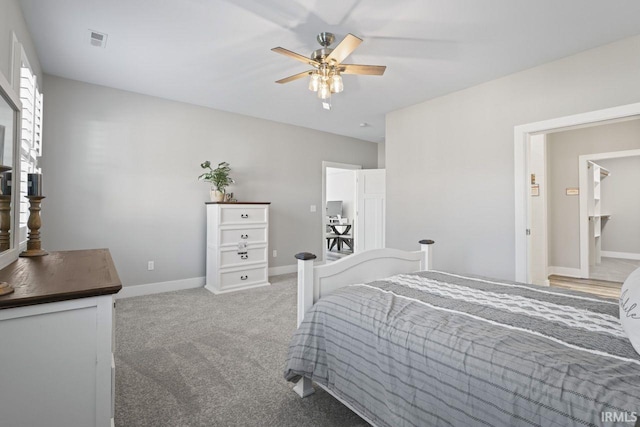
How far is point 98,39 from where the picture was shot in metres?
2.62

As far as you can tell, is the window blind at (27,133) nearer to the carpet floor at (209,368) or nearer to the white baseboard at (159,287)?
the carpet floor at (209,368)

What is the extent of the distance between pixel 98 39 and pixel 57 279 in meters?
2.42

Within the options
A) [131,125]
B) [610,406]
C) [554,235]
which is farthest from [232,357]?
[554,235]

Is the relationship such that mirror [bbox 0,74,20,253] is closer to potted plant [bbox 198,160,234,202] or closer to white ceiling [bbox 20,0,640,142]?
white ceiling [bbox 20,0,640,142]

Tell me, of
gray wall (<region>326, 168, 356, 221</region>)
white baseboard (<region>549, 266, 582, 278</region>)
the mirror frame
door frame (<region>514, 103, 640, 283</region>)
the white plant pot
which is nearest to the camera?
the mirror frame

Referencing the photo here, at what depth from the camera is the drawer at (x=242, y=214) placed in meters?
4.02

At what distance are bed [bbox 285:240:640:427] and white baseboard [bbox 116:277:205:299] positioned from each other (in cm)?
285

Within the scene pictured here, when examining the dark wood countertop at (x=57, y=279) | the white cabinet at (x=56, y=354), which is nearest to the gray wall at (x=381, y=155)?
the dark wood countertop at (x=57, y=279)

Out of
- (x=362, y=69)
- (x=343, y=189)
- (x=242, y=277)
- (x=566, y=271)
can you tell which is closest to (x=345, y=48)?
(x=362, y=69)

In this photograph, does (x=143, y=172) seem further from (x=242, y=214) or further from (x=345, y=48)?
(x=345, y=48)

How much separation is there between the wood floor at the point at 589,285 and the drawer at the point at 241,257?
4.09 metres

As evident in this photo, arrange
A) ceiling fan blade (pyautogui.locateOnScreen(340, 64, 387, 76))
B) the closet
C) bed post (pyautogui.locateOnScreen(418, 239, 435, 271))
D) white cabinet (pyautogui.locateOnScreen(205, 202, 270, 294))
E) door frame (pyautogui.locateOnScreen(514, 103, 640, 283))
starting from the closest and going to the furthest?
1. ceiling fan blade (pyautogui.locateOnScreen(340, 64, 387, 76))
2. bed post (pyautogui.locateOnScreen(418, 239, 435, 271))
3. door frame (pyautogui.locateOnScreen(514, 103, 640, 283))
4. white cabinet (pyautogui.locateOnScreen(205, 202, 270, 294))
5. the closet

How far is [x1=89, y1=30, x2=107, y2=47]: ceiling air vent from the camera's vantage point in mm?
2532
